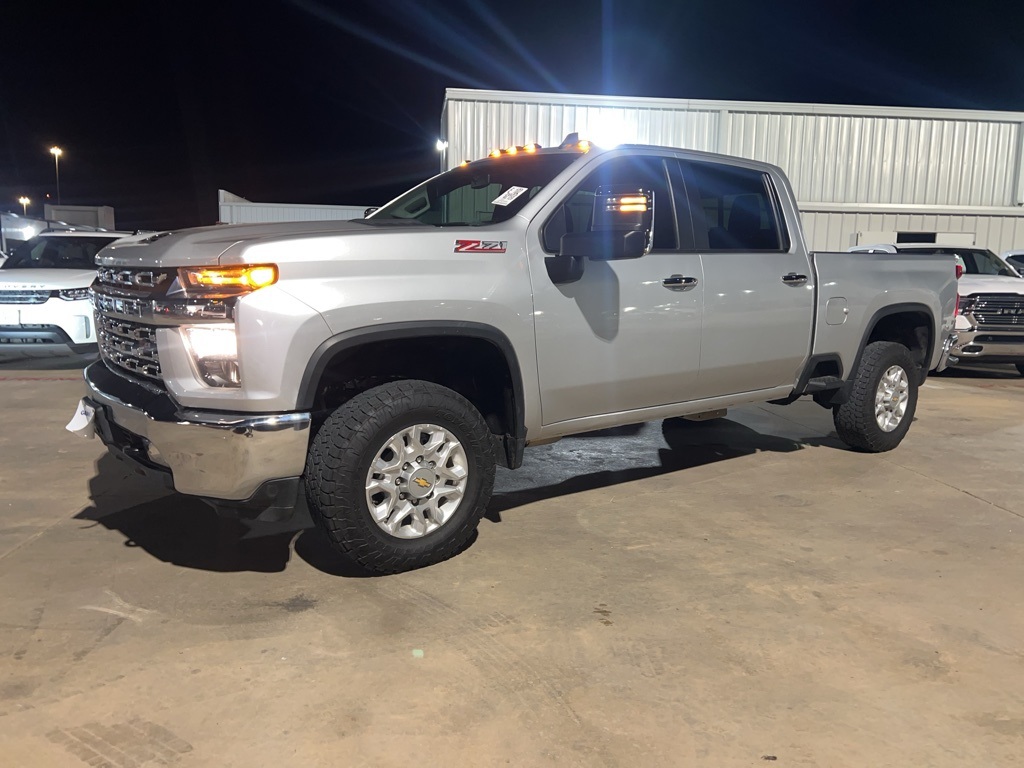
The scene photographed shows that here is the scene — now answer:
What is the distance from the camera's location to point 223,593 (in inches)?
132

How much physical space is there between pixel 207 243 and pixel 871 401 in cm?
450

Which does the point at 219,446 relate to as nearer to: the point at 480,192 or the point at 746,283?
the point at 480,192

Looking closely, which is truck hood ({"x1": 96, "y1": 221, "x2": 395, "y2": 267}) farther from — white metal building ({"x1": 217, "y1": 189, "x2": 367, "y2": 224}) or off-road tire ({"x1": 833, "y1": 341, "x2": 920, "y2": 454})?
white metal building ({"x1": 217, "y1": 189, "x2": 367, "y2": 224})

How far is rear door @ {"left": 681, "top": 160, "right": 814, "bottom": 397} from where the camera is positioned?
454 cm

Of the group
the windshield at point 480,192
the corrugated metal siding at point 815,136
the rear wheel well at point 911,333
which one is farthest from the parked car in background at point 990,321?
the windshield at point 480,192

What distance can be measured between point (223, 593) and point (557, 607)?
4.58 feet

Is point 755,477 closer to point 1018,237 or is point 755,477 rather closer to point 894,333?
point 894,333

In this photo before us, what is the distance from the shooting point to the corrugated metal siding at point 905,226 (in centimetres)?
1603

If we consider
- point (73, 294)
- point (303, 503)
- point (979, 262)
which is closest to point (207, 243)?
point (303, 503)

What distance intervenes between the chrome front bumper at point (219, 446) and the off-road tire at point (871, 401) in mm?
4043

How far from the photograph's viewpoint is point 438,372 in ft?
12.6

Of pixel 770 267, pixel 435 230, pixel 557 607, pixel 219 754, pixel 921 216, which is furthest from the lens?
pixel 921 216

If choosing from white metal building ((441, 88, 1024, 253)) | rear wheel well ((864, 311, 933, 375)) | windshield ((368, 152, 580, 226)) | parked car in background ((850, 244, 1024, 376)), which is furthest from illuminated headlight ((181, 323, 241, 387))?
white metal building ((441, 88, 1024, 253))

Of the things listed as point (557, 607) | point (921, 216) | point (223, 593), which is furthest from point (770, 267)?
point (921, 216)
